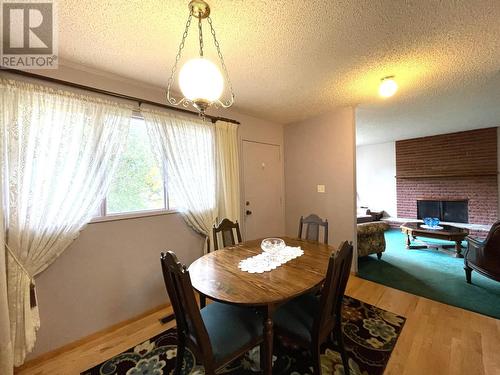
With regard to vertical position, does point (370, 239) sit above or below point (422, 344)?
above

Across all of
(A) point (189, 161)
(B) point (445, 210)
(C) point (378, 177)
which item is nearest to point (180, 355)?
(A) point (189, 161)

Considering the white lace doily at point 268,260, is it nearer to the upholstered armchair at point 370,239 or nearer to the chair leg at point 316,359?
the chair leg at point 316,359

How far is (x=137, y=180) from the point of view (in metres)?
2.23

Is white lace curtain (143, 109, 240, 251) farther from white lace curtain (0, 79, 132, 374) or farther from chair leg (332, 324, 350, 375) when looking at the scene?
chair leg (332, 324, 350, 375)

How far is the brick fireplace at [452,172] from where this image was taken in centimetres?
471

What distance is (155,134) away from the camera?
7.41ft

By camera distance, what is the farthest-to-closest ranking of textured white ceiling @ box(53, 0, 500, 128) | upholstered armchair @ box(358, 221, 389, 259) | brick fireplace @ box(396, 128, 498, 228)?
brick fireplace @ box(396, 128, 498, 228)
upholstered armchair @ box(358, 221, 389, 259)
textured white ceiling @ box(53, 0, 500, 128)

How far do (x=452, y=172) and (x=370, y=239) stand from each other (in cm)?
359

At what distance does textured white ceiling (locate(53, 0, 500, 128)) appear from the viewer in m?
1.30

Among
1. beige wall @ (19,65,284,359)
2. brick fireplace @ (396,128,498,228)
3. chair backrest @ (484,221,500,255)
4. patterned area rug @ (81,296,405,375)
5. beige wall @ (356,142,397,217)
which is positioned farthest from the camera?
beige wall @ (356,142,397,217)

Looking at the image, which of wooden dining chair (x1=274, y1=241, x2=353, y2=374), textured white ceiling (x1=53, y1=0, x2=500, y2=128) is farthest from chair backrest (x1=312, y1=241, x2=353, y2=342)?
textured white ceiling (x1=53, y1=0, x2=500, y2=128)

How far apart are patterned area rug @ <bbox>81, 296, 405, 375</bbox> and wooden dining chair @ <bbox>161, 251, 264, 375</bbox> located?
0.39 m

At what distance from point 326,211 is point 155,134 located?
8.59ft

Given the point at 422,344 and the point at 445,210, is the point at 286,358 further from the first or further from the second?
the point at 445,210
